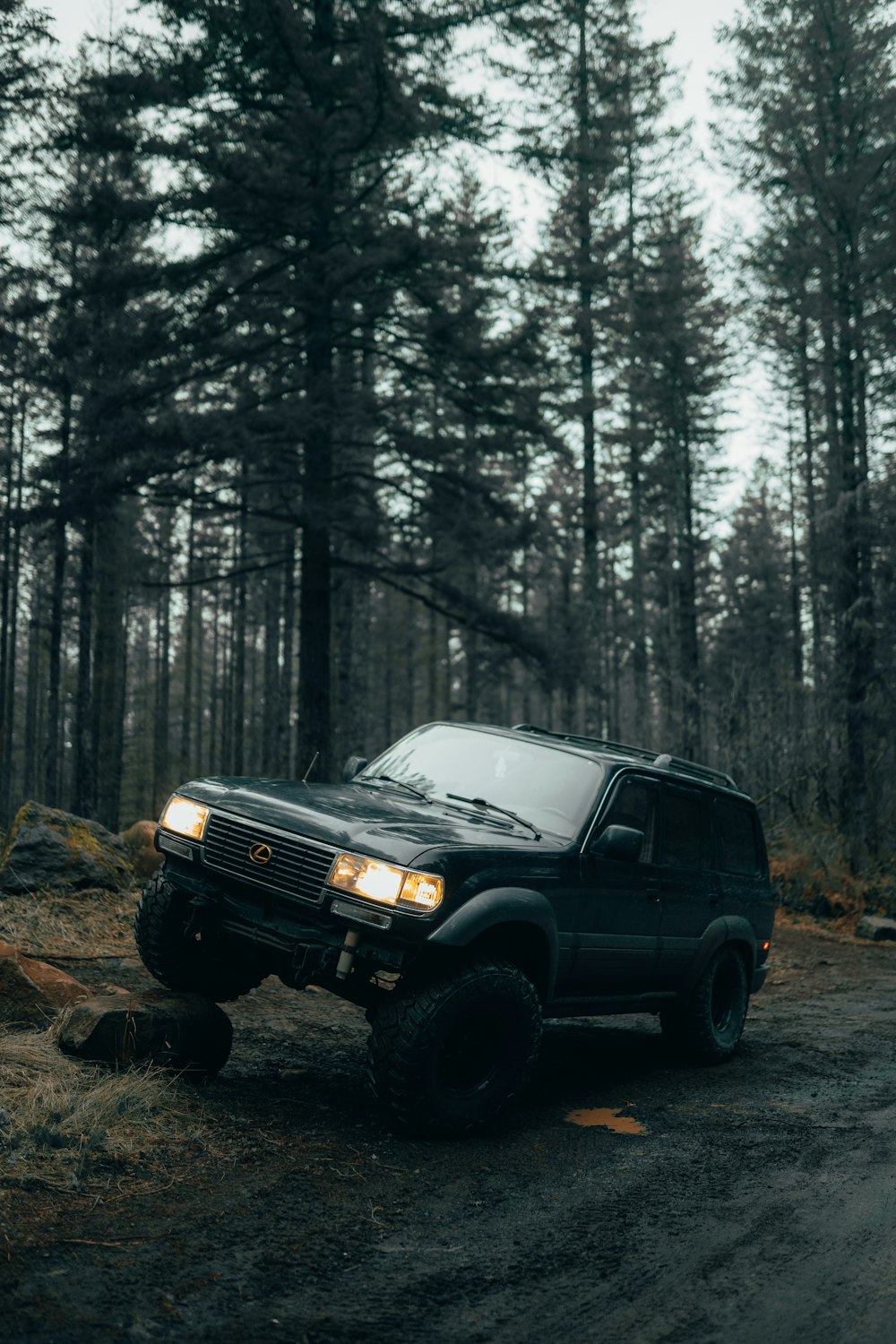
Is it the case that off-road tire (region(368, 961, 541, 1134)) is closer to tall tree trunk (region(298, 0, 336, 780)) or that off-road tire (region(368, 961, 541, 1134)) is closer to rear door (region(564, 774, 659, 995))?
rear door (region(564, 774, 659, 995))

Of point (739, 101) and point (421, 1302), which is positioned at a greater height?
point (739, 101)

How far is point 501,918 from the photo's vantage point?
5.22m

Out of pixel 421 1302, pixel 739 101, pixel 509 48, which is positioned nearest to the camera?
pixel 421 1302

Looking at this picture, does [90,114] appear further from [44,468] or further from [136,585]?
[136,585]

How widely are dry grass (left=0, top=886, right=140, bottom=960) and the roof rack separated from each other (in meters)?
3.79

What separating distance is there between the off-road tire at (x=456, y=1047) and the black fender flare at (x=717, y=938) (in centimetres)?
217

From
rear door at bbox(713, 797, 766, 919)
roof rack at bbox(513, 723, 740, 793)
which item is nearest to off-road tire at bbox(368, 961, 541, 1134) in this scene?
roof rack at bbox(513, 723, 740, 793)

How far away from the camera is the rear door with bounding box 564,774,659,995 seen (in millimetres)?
6109

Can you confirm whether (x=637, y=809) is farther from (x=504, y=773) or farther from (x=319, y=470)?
(x=319, y=470)

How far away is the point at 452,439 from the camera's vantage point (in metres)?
16.0

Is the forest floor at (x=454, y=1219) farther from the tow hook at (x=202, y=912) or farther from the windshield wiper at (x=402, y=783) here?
the windshield wiper at (x=402, y=783)

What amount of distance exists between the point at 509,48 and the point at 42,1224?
16.0 metres

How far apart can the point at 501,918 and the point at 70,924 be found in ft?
16.6

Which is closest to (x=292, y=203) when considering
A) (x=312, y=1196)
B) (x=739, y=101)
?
(x=739, y=101)
